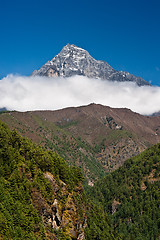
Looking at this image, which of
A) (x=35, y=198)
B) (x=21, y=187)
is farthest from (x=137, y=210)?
(x=21, y=187)

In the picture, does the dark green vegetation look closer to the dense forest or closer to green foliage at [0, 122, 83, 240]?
the dense forest

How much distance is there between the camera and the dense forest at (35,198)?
167 ft

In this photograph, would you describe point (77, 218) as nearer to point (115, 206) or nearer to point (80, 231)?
point (80, 231)

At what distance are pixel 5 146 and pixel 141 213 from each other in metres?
143

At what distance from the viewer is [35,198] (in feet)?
A: 199

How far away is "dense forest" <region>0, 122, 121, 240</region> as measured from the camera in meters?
50.8

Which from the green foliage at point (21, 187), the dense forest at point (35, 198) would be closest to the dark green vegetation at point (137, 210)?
the dense forest at point (35, 198)

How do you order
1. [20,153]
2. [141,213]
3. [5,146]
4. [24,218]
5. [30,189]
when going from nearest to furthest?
[24,218] → [30,189] → [5,146] → [20,153] → [141,213]

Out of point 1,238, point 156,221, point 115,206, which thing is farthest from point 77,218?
point 115,206

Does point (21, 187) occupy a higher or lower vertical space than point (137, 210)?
higher

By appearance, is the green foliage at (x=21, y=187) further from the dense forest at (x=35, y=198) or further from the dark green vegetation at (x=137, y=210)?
the dark green vegetation at (x=137, y=210)

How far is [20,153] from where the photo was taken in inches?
2872

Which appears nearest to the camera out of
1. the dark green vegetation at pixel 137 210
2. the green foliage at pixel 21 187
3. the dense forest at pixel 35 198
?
the green foliage at pixel 21 187

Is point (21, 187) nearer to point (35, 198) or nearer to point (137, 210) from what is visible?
point (35, 198)
